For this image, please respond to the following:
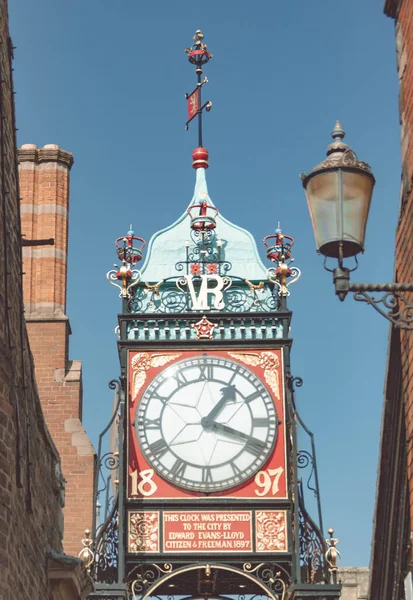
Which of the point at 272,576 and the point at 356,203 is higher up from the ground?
the point at 356,203

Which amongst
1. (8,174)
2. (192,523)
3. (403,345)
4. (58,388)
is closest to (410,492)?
(403,345)

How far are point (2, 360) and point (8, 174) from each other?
1.90 meters

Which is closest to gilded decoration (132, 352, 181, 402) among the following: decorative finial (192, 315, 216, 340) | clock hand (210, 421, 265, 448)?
decorative finial (192, 315, 216, 340)

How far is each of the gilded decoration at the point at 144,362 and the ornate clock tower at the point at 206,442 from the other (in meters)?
0.01

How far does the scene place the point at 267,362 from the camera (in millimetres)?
17203

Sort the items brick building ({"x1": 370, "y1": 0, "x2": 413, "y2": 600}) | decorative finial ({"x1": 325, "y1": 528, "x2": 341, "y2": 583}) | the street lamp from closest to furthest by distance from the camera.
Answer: the street lamp
brick building ({"x1": 370, "y1": 0, "x2": 413, "y2": 600})
decorative finial ({"x1": 325, "y1": 528, "x2": 341, "y2": 583})

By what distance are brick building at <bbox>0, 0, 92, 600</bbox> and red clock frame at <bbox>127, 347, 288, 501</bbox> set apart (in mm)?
2913

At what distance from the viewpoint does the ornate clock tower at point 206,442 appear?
1617 centimetres

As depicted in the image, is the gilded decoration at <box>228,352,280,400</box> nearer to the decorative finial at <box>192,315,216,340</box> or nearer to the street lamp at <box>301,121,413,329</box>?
the decorative finial at <box>192,315,216,340</box>

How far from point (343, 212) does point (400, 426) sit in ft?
11.3

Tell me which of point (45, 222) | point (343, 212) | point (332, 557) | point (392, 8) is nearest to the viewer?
point (343, 212)

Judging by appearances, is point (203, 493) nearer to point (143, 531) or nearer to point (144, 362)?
point (143, 531)

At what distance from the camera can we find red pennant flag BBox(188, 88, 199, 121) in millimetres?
19969

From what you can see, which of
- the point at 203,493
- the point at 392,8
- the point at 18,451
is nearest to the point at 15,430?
the point at 18,451
